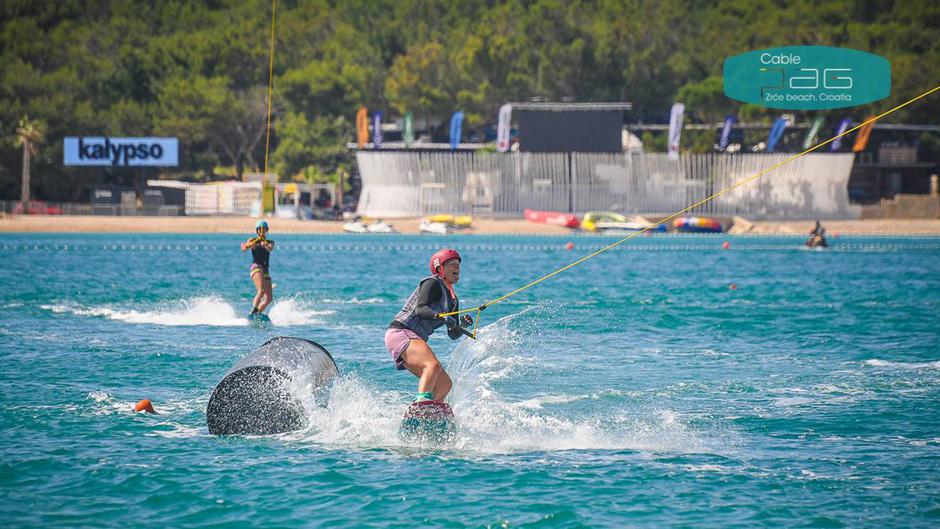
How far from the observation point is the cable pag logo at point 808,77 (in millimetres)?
48000

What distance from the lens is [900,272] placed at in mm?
47438

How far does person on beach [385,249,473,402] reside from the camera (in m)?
12.4

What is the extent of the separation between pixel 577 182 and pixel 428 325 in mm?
75176

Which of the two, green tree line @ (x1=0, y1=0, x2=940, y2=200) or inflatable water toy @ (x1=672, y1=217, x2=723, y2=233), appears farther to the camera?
green tree line @ (x1=0, y1=0, x2=940, y2=200)

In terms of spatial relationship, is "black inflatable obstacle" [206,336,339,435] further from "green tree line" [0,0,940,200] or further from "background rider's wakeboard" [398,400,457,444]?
"green tree line" [0,0,940,200]

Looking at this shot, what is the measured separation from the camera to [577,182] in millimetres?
87125

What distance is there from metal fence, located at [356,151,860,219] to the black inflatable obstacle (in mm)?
Result: 73740

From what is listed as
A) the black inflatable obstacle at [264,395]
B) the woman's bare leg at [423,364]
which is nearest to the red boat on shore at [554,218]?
the black inflatable obstacle at [264,395]

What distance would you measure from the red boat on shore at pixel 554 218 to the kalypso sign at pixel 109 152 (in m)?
28.5

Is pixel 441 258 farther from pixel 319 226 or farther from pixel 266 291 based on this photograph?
pixel 319 226

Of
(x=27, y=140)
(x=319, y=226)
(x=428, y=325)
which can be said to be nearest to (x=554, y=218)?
(x=319, y=226)

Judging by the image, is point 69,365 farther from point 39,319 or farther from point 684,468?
point 684,468

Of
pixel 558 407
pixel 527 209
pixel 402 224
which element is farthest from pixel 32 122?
pixel 558 407

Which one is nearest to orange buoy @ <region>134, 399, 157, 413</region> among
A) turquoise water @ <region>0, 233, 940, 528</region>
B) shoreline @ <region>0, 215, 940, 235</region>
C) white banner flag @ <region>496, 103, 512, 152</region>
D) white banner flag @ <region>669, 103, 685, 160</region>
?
turquoise water @ <region>0, 233, 940, 528</region>
